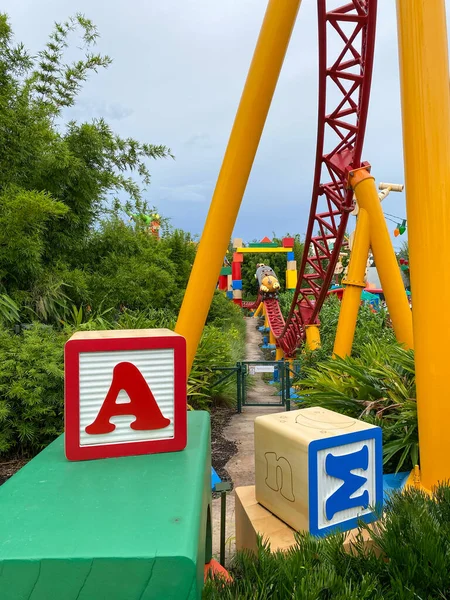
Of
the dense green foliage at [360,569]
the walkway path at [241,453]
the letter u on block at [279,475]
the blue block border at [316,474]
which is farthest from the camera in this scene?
the walkway path at [241,453]

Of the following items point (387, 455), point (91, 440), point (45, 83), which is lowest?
point (387, 455)

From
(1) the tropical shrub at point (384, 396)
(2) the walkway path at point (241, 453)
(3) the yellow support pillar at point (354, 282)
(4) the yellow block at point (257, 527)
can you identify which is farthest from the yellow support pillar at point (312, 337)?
(4) the yellow block at point (257, 527)

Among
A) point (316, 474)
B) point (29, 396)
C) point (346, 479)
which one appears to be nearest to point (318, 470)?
point (316, 474)

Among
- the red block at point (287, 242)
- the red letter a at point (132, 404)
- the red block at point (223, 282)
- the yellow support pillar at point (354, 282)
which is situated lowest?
the red letter a at point (132, 404)

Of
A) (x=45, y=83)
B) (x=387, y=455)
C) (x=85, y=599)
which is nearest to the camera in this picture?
(x=85, y=599)

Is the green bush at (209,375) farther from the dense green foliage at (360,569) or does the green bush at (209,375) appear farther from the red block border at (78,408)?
the dense green foliage at (360,569)

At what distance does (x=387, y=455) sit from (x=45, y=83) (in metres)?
8.56

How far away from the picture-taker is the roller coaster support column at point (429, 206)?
2.49m

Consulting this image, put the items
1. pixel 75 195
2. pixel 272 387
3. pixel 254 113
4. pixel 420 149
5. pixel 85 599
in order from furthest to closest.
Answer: pixel 272 387 < pixel 75 195 < pixel 254 113 < pixel 420 149 < pixel 85 599

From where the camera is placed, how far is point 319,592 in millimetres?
1041

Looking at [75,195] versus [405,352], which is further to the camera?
[75,195]

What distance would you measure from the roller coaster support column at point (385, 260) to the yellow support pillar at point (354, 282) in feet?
0.49

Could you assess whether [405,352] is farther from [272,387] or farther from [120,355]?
[272,387]

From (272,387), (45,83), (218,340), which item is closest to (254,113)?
(218,340)
